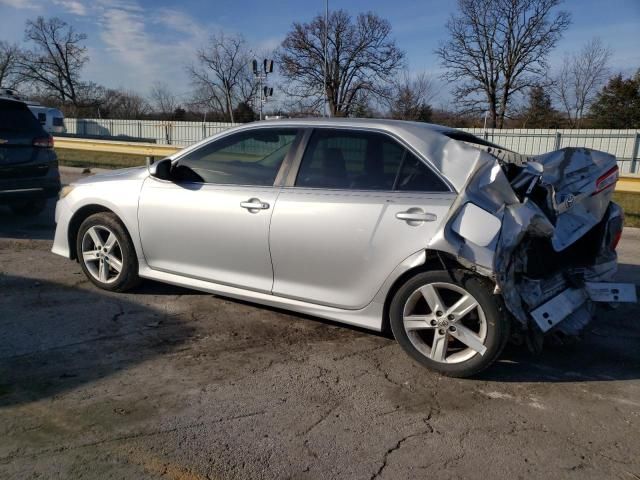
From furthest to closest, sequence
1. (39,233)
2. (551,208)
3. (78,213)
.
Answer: (39,233) → (78,213) → (551,208)

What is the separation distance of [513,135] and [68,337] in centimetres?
1690

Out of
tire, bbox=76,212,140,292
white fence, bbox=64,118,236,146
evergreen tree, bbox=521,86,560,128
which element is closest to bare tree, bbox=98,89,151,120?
white fence, bbox=64,118,236,146

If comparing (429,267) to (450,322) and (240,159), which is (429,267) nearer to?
(450,322)

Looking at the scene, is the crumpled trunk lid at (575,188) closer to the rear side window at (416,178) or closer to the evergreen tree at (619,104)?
the rear side window at (416,178)

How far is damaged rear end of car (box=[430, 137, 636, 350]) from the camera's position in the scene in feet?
10.7

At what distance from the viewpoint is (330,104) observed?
131 feet

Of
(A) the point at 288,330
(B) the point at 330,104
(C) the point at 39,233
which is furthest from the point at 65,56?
(A) the point at 288,330

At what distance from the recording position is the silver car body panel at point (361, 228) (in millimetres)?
3338

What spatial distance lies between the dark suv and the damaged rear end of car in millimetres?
6274

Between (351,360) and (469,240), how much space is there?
1196 mm

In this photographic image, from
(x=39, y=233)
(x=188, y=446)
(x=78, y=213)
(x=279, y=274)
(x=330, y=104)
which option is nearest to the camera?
(x=188, y=446)

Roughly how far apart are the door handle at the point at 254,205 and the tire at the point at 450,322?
1191 mm

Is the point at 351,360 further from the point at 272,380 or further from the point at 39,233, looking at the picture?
the point at 39,233

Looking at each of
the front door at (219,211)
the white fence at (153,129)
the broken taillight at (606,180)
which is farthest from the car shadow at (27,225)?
the white fence at (153,129)
